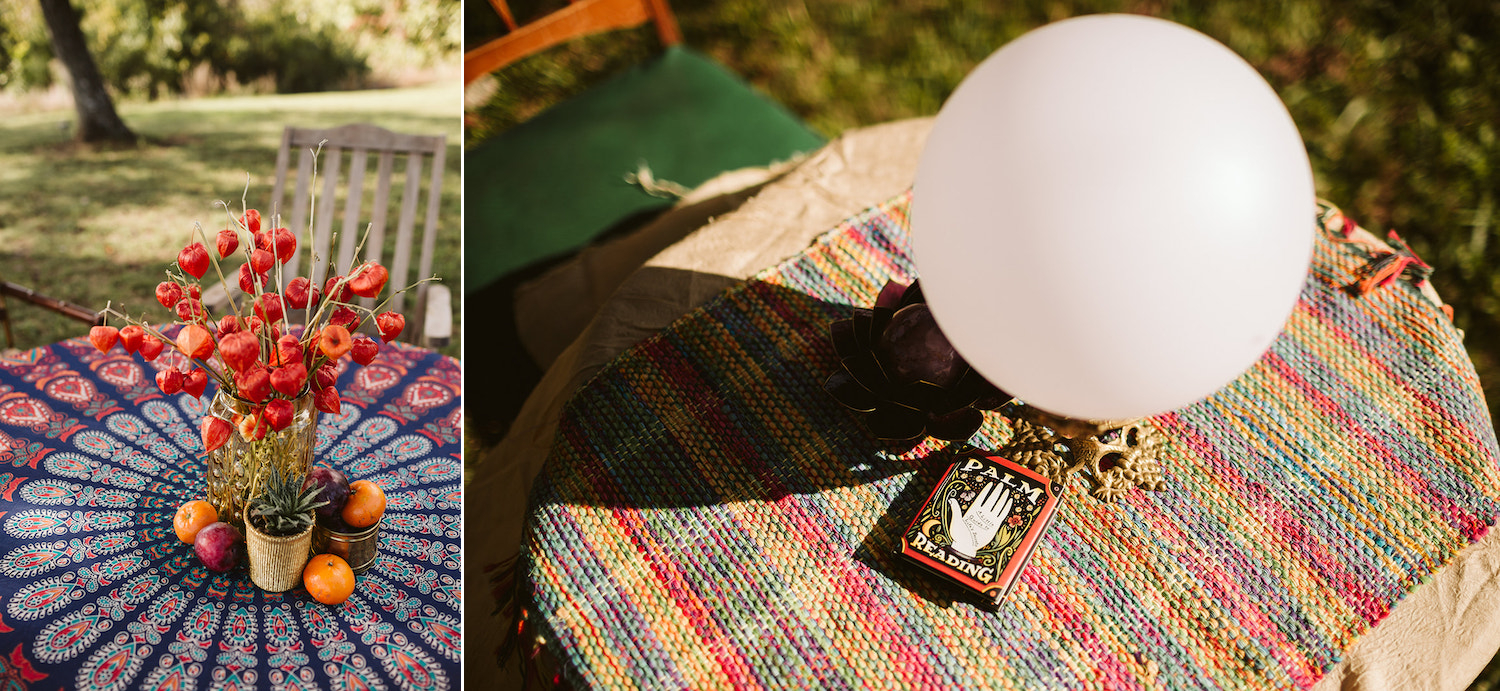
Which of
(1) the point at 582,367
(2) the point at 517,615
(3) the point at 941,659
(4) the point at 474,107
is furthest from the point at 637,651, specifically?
(4) the point at 474,107

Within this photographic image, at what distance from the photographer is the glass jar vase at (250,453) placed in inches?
40.4

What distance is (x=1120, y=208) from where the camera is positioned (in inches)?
29.5

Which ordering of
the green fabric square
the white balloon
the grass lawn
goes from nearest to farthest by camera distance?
the white balloon
the grass lawn
the green fabric square

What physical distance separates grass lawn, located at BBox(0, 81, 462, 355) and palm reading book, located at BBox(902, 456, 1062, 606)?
1.30 meters

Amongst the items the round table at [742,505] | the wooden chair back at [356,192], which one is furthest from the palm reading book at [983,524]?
the wooden chair back at [356,192]

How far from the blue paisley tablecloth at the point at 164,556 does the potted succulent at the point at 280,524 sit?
2.3 inches

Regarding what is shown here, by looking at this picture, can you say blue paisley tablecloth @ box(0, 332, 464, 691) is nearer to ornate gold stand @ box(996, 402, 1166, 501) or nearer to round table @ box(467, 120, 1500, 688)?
round table @ box(467, 120, 1500, 688)

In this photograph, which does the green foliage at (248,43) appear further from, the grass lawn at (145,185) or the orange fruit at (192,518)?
the orange fruit at (192,518)

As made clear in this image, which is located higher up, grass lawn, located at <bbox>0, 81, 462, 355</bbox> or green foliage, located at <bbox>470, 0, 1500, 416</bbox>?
grass lawn, located at <bbox>0, 81, 462, 355</bbox>

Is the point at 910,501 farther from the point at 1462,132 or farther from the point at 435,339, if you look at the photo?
the point at 1462,132

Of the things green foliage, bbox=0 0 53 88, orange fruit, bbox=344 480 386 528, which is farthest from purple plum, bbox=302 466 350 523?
green foliage, bbox=0 0 53 88

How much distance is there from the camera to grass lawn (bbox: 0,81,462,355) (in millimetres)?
1955

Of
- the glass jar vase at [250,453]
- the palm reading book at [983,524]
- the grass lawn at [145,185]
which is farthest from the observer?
the grass lawn at [145,185]

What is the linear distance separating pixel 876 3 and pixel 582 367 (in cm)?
231
